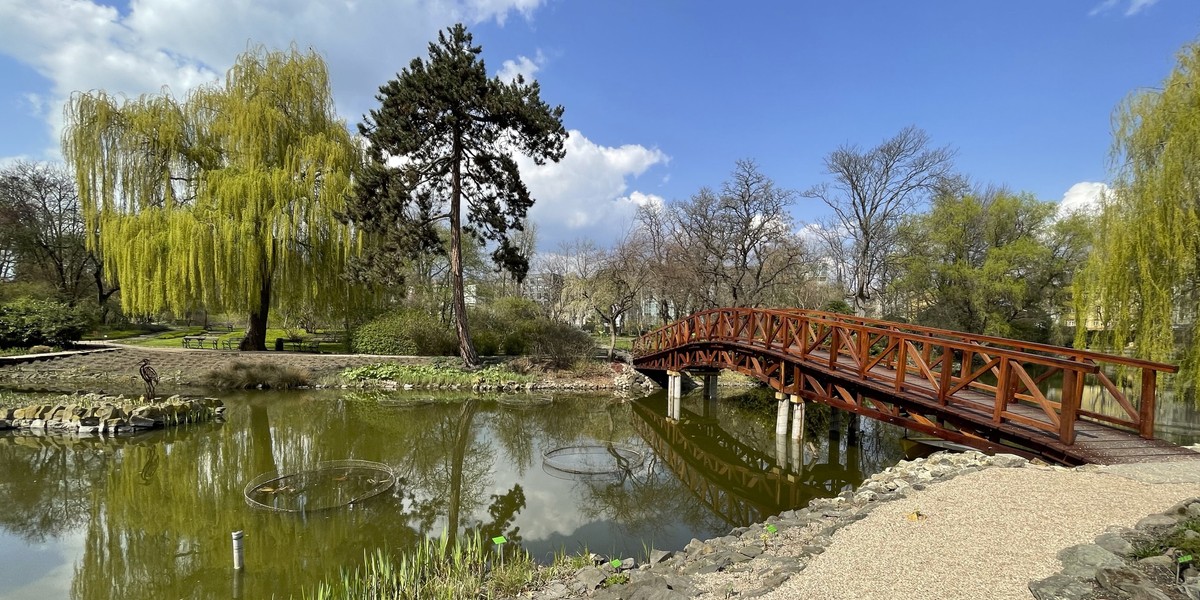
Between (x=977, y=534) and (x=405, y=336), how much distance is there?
19.1 meters

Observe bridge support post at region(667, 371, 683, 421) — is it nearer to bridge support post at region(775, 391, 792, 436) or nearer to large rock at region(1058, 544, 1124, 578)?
bridge support post at region(775, 391, 792, 436)

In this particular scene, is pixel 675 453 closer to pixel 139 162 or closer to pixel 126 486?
pixel 126 486

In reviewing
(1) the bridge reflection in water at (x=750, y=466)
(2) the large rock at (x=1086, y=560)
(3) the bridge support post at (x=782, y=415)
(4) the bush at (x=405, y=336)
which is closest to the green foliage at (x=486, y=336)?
(4) the bush at (x=405, y=336)

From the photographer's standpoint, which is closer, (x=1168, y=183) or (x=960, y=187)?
(x=1168, y=183)

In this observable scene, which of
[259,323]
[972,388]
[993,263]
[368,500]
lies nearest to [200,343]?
[259,323]

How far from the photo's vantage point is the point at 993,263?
19.4m

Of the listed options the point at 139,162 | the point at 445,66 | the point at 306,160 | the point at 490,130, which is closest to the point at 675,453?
the point at 490,130

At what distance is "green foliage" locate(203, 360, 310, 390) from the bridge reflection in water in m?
12.1

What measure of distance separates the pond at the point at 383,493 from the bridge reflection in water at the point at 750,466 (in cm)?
5

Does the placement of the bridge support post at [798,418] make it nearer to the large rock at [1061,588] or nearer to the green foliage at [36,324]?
the large rock at [1061,588]

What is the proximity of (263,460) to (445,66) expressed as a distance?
39.4ft

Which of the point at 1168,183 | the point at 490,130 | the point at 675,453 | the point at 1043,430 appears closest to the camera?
the point at 1043,430

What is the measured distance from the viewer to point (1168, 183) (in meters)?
8.74

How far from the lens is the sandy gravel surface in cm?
328
